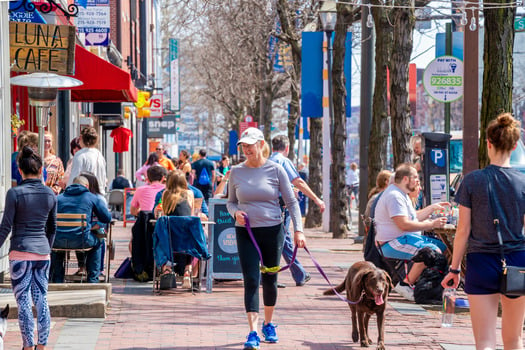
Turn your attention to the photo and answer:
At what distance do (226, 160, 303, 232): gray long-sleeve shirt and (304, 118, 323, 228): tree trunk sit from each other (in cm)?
1720

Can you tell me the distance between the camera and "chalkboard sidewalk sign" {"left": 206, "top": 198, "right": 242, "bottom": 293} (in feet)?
38.8

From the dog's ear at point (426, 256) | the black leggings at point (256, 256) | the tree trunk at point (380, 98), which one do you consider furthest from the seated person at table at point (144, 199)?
the tree trunk at point (380, 98)

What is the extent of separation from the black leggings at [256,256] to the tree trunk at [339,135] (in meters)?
13.7

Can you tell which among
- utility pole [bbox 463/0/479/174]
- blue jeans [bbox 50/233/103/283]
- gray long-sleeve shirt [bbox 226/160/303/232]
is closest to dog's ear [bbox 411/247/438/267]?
utility pole [bbox 463/0/479/174]

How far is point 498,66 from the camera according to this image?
10.1 metres

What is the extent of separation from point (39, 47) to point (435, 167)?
5229 millimetres

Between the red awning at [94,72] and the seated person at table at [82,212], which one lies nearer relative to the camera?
the seated person at table at [82,212]

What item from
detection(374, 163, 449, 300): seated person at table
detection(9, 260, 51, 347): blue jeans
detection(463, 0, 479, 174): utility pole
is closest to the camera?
detection(9, 260, 51, 347): blue jeans

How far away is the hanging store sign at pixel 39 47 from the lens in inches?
468

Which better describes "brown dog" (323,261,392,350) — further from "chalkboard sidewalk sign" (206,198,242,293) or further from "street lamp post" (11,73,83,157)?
"street lamp post" (11,73,83,157)

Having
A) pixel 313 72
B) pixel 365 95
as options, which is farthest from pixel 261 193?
pixel 313 72

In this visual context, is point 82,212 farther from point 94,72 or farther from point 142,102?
point 142,102

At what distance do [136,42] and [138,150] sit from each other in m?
7.08

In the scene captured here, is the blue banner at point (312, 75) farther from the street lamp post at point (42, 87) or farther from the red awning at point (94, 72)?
the street lamp post at point (42, 87)
